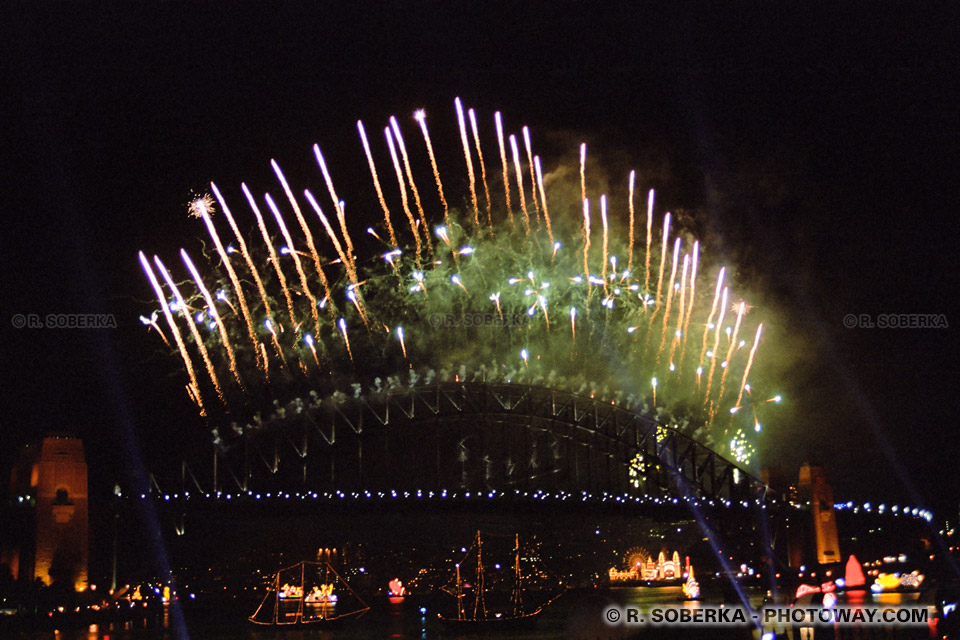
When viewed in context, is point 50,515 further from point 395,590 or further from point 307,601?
point 395,590

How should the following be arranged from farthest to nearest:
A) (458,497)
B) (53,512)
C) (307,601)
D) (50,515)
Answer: (458,497) < (307,601) < (53,512) < (50,515)

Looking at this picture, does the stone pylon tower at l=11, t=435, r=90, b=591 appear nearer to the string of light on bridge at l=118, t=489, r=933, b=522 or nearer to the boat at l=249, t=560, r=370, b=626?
the string of light on bridge at l=118, t=489, r=933, b=522

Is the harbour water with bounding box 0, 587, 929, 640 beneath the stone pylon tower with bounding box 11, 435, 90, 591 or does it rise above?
beneath

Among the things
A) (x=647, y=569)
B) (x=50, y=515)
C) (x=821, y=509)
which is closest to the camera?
(x=50, y=515)

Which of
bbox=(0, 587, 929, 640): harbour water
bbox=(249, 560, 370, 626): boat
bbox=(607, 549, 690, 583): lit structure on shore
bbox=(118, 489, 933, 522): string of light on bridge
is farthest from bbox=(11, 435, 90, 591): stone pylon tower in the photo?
bbox=(607, 549, 690, 583): lit structure on shore

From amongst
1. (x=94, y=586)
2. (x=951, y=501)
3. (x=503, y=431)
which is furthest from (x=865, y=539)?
(x=94, y=586)

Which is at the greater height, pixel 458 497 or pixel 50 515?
pixel 458 497

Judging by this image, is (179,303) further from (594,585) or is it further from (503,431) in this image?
(594,585)

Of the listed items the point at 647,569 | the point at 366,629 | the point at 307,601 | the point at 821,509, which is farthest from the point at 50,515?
the point at 821,509
